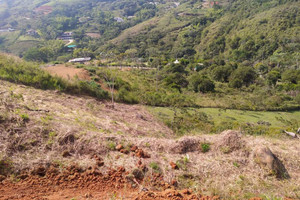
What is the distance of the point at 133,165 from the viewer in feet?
15.9

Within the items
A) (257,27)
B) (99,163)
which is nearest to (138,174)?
(99,163)

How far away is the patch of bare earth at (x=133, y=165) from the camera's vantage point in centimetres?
397

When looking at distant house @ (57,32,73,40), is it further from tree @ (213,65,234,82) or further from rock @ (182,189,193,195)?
rock @ (182,189,193,195)

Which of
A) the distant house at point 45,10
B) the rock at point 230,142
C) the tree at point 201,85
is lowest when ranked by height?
the tree at point 201,85

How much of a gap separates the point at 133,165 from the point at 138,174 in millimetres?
328

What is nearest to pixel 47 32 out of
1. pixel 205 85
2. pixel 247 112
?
pixel 205 85

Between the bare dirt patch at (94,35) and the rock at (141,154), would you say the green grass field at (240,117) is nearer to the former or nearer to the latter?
the rock at (141,154)

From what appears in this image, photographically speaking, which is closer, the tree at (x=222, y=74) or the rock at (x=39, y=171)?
the rock at (x=39, y=171)

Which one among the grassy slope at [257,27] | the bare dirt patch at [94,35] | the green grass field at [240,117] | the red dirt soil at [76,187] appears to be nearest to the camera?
the red dirt soil at [76,187]

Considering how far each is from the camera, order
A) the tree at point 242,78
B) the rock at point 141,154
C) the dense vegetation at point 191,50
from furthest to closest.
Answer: the tree at point 242,78 → the dense vegetation at point 191,50 → the rock at point 141,154

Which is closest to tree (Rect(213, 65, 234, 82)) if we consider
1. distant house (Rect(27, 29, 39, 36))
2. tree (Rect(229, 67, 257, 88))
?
tree (Rect(229, 67, 257, 88))

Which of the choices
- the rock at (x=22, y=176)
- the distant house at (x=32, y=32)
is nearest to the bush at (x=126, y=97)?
the rock at (x=22, y=176)

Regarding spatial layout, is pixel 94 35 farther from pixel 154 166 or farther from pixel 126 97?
pixel 154 166

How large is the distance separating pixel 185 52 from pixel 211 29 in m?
30.3
